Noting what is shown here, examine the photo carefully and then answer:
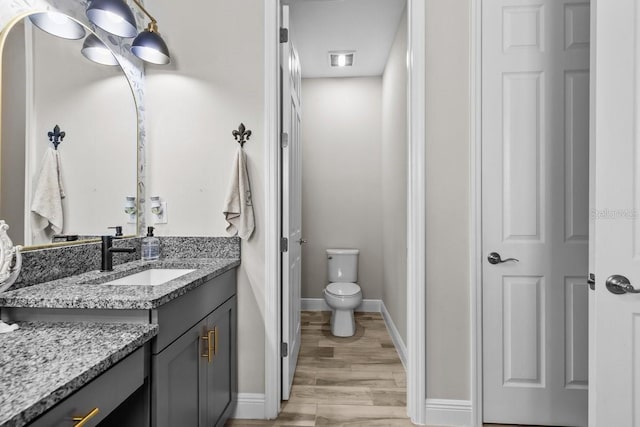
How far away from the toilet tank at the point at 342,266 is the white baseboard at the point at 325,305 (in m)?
0.38

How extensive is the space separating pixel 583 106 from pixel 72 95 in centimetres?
243

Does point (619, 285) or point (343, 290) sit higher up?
point (619, 285)

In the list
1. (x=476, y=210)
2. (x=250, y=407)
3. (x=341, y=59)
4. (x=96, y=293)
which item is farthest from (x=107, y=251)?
(x=341, y=59)

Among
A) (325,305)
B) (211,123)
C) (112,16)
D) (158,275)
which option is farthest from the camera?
(325,305)

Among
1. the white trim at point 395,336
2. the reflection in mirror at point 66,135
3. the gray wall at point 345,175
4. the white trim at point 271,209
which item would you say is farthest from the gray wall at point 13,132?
the gray wall at point 345,175

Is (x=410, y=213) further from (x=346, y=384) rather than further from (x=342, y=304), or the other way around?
(x=342, y=304)

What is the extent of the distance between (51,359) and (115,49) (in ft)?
5.10

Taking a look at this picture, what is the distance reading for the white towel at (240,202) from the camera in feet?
6.07

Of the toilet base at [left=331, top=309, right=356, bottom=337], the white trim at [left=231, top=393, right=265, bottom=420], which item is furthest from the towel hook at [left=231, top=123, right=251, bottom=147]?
the toilet base at [left=331, top=309, right=356, bottom=337]

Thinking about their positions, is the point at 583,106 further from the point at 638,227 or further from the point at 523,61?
the point at 638,227

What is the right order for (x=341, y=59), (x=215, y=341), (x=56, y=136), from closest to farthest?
(x=56, y=136)
(x=215, y=341)
(x=341, y=59)

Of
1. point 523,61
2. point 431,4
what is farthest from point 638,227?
point 431,4

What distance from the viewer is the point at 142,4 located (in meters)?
1.96

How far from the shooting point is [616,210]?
3.80 feet
